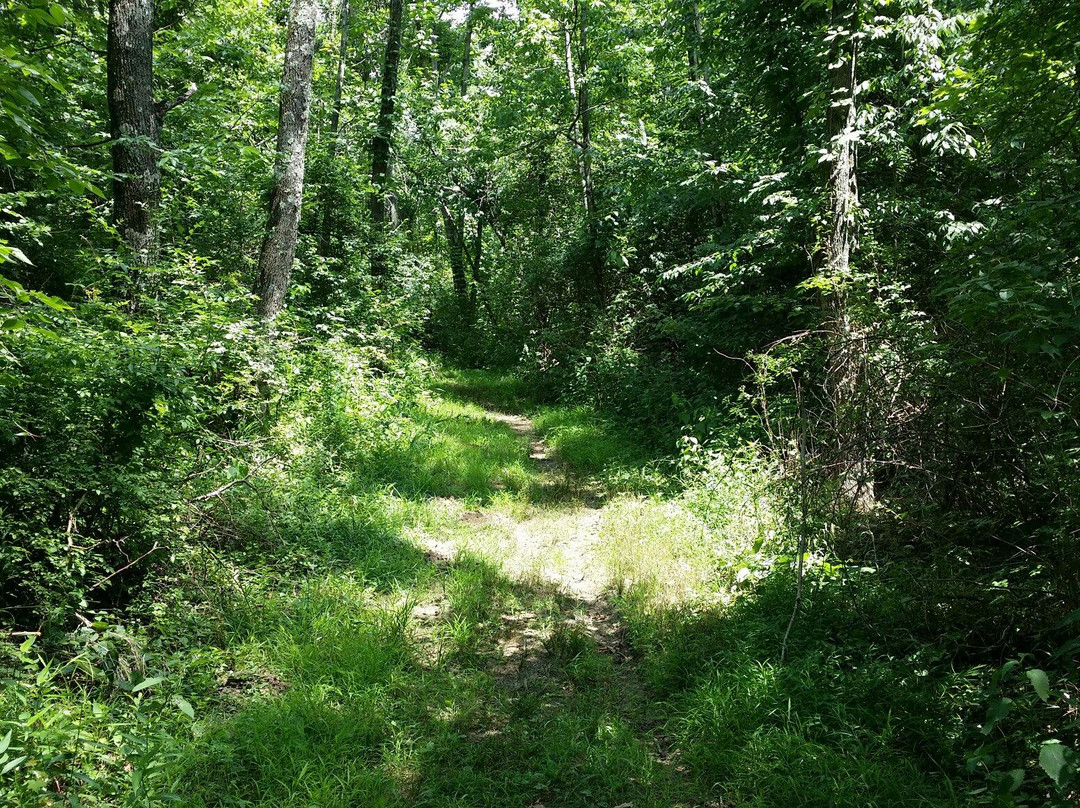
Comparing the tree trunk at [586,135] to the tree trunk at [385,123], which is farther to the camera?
the tree trunk at [586,135]

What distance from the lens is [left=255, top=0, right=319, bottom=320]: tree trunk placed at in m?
7.52

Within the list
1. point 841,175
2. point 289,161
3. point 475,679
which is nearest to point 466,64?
point 289,161

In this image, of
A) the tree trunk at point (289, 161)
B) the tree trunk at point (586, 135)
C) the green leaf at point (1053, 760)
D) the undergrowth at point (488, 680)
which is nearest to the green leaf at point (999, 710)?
the undergrowth at point (488, 680)

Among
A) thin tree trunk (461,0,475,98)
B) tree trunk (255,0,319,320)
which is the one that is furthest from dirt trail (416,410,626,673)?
thin tree trunk (461,0,475,98)

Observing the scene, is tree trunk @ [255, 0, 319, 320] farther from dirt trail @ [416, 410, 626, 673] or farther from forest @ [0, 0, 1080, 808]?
dirt trail @ [416, 410, 626, 673]

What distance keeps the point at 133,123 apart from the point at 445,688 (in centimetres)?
611

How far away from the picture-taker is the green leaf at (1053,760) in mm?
1640

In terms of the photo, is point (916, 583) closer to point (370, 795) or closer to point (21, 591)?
point (370, 795)

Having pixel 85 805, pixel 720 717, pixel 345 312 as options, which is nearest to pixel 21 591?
pixel 85 805

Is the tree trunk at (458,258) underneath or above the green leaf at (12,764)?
above

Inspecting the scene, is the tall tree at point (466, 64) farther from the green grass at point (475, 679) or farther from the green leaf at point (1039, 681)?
the green leaf at point (1039, 681)

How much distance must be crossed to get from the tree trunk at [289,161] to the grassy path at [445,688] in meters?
3.21

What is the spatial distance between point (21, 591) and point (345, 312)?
816 centimetres

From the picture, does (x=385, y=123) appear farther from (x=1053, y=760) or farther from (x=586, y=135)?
(x=1053, y=760)
